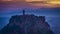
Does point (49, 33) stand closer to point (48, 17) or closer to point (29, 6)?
point (48, 17)

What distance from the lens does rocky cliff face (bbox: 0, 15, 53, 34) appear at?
164 centimetres

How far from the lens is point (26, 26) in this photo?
1.65m

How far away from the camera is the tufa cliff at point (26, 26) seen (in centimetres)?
164

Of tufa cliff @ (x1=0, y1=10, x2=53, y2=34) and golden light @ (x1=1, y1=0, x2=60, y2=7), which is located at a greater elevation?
golden light @ (x1=1, y1=0, x2=60, y2=7)

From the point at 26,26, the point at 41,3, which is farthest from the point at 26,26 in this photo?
the point at 41,3

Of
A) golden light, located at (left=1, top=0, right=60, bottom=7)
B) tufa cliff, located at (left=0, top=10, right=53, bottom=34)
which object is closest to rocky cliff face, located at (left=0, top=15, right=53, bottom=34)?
tufa cliff, located at (left=0, top=10, right=53, bottom=34)

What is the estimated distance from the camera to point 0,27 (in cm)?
163

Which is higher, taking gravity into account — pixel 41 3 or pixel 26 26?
pixel 41 3

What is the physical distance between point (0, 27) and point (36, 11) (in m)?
0.52

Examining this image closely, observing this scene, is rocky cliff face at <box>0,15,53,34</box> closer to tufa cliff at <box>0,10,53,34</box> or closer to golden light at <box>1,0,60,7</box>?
tufa cliff at <box>0,10,53,34</box>


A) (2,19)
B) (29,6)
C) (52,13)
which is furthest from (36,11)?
(2,19)

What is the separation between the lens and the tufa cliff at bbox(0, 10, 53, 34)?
1.64 metres

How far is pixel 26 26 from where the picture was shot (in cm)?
165

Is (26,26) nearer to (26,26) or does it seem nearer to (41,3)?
(26,26)
